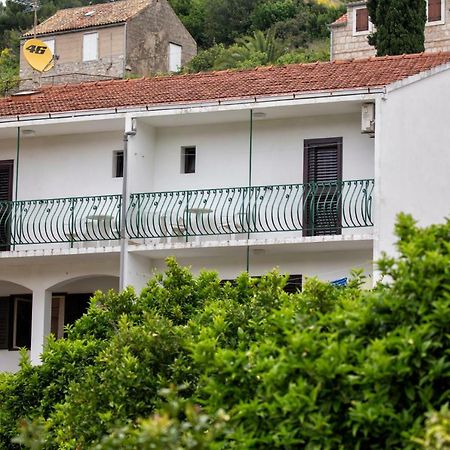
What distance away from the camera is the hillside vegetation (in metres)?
75.2

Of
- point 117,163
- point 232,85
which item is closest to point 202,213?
point 117,163

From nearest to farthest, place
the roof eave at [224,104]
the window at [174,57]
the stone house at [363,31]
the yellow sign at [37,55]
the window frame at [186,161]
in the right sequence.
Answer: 1. the roof eave at [224,104]
2. the window frame at [186,161]
3. the yellow sign at [37,55]
4. the stone house at [363,31]
5. the window at [174,57]

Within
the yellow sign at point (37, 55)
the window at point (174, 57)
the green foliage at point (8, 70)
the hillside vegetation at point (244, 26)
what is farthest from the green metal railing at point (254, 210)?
the window at point (174, 57)

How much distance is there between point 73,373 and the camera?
61.0 ft

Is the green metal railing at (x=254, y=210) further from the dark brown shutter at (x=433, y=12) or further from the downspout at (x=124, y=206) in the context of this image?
the dark brown shutter at (x=433, y=12)

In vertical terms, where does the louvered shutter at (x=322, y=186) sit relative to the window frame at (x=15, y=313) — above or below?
above

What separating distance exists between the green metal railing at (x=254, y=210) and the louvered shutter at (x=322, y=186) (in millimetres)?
18

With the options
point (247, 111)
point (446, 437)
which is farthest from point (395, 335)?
point (247, 111)

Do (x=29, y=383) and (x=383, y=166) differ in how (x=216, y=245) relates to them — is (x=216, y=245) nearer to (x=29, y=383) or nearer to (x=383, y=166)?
(x=383, y=166)

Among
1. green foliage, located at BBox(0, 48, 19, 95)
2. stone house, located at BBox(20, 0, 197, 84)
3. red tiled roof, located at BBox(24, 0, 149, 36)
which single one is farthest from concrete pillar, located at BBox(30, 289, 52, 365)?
red tiled roof, located at BBox(24, 0, 149, 36)

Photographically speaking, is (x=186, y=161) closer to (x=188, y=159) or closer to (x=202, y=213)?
(x=188, y=159)

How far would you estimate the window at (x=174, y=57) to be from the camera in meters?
72.6

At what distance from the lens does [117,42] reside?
233ft

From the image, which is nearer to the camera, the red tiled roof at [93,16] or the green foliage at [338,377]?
the green foliage at [338,377]
